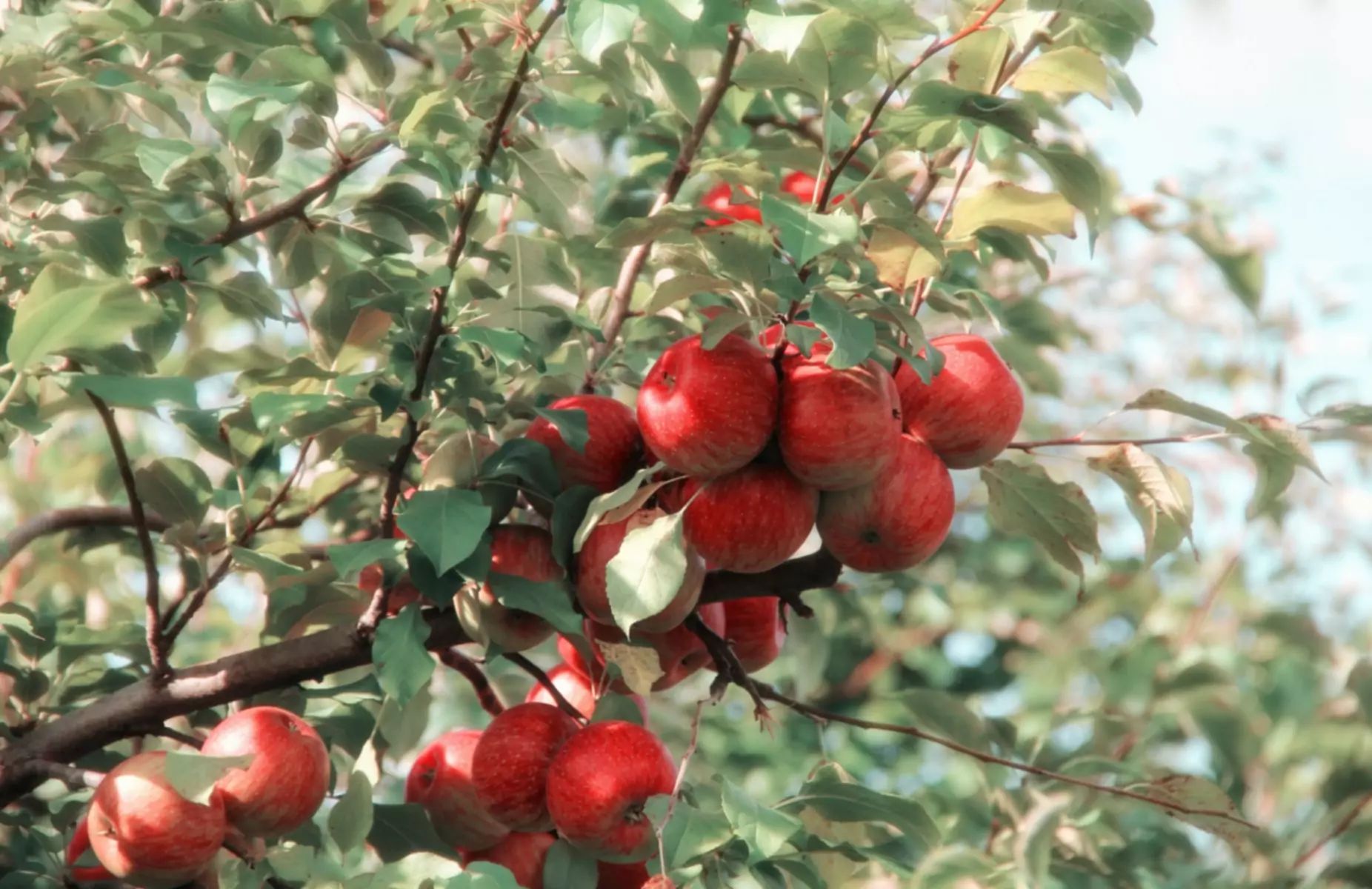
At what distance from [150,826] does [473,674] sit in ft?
1.48

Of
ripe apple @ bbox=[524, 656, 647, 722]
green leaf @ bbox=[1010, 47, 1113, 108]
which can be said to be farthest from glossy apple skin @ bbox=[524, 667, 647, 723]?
green leaf @ bbox=[1010, 47, 1113, 108]

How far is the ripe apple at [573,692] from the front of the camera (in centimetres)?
162

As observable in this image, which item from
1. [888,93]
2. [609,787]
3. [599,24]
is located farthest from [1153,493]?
[599,24]

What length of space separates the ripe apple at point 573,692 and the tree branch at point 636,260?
33 cm

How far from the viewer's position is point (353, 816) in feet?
4.37

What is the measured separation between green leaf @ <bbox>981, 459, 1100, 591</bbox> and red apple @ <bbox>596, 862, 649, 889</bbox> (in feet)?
1.75

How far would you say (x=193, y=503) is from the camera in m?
1.53

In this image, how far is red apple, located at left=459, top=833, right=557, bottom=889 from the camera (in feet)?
5.06

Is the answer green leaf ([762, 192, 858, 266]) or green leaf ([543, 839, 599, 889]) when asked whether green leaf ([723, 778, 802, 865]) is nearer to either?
green leaf ([543, 839, 599, 889])

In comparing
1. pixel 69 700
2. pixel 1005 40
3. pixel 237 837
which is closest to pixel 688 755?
pixel 237 837

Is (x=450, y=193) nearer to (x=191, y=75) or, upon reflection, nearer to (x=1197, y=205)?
(x=191, y=75)

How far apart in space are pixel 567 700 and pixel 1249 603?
197 cm

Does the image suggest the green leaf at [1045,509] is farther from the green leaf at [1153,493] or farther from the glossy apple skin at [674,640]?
the glossy apple skin at [674,640]

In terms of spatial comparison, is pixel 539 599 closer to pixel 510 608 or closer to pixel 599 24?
pixel 510 608
